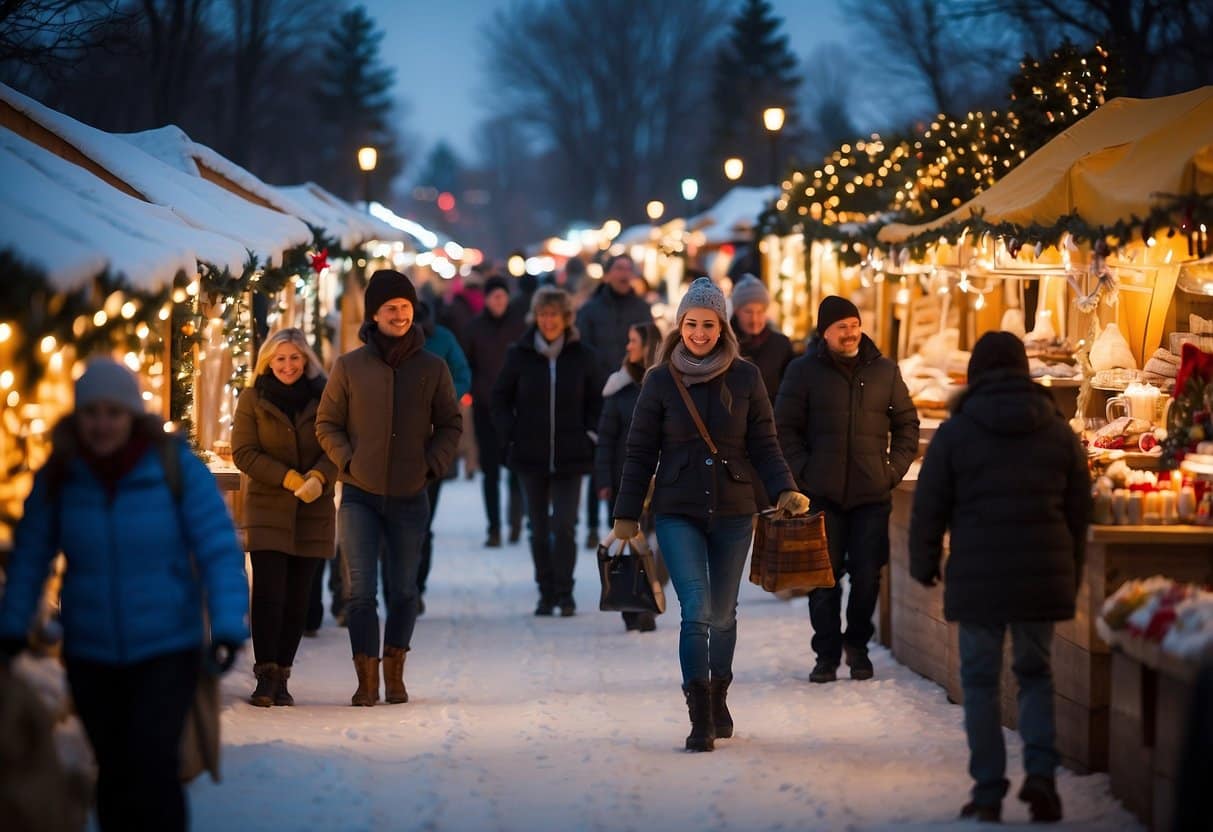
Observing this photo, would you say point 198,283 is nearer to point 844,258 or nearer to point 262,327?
point 262,327

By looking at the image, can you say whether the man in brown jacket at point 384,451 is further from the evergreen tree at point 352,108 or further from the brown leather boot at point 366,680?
the evergreen tree at point 352,108

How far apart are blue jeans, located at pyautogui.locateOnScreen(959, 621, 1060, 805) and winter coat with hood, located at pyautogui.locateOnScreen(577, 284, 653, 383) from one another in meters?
8.43

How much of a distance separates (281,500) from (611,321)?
20.5ft

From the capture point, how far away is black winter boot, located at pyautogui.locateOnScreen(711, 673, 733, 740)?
28.0 ft

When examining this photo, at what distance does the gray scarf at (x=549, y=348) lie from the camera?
13062 millimetres

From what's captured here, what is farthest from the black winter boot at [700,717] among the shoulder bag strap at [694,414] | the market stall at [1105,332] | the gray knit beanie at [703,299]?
the gray knit beanie at [703,299]

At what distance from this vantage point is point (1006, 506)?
268 inches

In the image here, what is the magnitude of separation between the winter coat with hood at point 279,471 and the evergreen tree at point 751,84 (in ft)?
196

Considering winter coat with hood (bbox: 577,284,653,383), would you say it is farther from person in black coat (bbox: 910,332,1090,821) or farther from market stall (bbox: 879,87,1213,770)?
person in black coat (bbox: 910,332,1090,821)

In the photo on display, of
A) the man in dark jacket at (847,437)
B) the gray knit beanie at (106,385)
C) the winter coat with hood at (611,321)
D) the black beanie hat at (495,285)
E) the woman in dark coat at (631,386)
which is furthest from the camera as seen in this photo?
the black beanie hat at (495,285)

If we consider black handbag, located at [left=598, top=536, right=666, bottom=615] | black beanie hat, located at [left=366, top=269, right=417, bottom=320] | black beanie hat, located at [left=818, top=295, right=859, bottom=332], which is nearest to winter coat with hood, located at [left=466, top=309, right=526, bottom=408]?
black beanie hat, located at [left=818, top=295, right=859, bottom=332]

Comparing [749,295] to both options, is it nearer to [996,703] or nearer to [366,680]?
[366,680]

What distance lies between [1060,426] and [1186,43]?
19.8 meters

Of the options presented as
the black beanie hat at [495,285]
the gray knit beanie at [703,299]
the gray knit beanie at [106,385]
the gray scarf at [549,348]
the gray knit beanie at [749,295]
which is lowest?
the gray knit beanie at [106,385]
